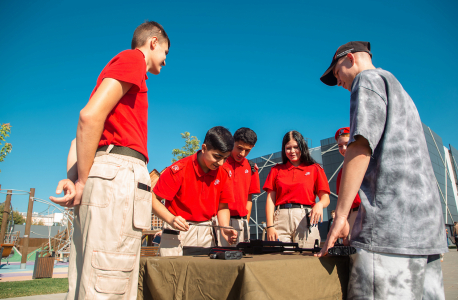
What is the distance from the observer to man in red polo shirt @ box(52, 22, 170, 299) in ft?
4.10

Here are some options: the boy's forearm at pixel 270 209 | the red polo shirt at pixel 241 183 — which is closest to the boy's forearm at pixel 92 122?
the boy's forearm at pixel 270 209

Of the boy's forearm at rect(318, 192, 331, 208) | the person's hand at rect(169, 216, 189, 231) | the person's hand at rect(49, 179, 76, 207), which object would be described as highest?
the boy's forearm at rect(318, 192, 331, 208)

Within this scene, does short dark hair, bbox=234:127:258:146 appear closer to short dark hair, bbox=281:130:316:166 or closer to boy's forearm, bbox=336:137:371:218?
short dark hair, bbox=281:130:316:166

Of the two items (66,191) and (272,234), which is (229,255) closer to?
(66,191)

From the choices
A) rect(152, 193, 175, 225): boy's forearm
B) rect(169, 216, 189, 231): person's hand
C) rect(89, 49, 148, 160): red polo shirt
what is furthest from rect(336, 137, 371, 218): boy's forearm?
rect(152, 193, 175, 225): boy's forearm

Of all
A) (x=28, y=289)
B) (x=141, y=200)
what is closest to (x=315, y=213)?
(x=141, y=200)

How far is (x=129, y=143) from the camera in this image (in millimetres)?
1456

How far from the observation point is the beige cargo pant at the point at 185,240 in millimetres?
2428

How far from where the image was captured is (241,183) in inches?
151

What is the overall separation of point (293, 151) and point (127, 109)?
223cm

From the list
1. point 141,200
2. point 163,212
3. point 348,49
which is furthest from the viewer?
point 163,212

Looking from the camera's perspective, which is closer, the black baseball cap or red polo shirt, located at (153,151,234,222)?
the black baseball cap

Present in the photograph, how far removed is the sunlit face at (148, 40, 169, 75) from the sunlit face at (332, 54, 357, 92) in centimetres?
107

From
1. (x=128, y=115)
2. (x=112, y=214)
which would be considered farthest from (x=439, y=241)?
(x=128, y=115)
